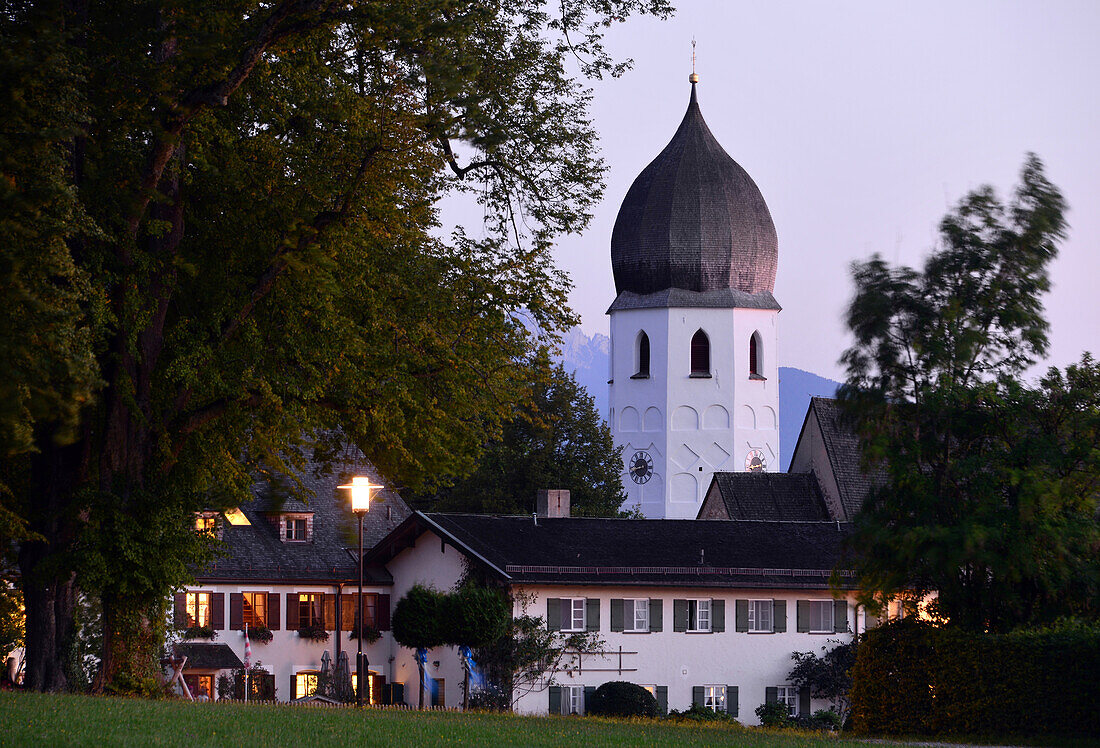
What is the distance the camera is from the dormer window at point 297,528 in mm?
57500

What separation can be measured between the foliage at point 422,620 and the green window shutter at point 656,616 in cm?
727

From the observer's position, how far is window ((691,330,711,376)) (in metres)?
99.2

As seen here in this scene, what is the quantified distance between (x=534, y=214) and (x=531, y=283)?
1147 millimetres

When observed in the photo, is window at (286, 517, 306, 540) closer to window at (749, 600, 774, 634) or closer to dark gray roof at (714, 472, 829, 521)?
window at (749, 600, 774, 634)

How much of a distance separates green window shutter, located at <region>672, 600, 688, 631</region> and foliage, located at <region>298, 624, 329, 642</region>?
12.8 m

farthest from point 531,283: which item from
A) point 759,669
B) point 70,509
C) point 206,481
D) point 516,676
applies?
point 759,669

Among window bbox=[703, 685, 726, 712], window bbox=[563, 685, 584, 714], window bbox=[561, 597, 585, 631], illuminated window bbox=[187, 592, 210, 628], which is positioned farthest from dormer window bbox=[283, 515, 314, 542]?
window bbox=[703, 685, 726, 712]

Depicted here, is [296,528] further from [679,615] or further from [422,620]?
[679,615]

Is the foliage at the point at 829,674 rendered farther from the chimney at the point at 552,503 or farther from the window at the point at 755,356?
the window at the point at 755,356

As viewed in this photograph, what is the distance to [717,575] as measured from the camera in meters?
50.3

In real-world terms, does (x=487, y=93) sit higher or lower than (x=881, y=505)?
higher

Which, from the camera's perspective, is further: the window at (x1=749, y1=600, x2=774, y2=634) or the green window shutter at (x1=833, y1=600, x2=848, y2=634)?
the green window shutter at (x1=833, y1=600, x2=848, y2=634)

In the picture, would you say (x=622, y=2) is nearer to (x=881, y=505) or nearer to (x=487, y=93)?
(x=487, y=93)

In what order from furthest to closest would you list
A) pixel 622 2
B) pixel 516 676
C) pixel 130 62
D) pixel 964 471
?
pixel 516 676, pixel 964 471, pixel 622 2, pixel 130 62
